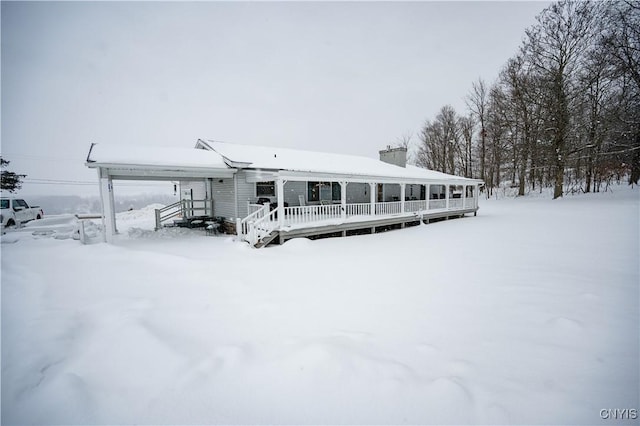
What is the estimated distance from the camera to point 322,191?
13.9m

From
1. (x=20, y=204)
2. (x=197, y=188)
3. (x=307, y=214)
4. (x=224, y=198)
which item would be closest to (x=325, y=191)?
(x=307, y=214)

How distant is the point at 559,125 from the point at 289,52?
34826 millimetres

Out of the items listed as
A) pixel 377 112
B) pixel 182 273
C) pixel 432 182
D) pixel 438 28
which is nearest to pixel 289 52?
pixel 438 28

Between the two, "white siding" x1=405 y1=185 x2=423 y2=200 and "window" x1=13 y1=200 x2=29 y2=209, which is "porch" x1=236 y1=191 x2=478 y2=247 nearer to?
"white siding" x1=405 y1=185 x2=423 y2=200

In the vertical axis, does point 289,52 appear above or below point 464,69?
above

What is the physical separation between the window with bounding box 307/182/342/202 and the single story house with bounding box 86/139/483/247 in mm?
54

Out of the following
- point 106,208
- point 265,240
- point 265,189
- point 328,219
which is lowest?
point 265,240

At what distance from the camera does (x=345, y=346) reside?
3.05m

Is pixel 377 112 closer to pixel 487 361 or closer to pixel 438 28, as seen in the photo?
pixel 438 28

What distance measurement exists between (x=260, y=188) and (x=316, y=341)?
9984 mm

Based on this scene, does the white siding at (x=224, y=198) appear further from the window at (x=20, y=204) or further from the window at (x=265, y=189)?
the window at (x=20, y=204)

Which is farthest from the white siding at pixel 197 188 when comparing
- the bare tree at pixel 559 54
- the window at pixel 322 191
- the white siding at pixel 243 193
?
the bare tree at pixel 559 54

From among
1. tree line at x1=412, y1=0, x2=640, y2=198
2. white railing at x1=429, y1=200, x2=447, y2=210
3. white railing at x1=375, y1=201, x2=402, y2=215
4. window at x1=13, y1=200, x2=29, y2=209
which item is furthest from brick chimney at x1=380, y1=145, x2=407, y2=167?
window at x1=13, y1=200, x2=29, y2=209

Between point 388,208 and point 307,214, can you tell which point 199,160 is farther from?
point 388,208
